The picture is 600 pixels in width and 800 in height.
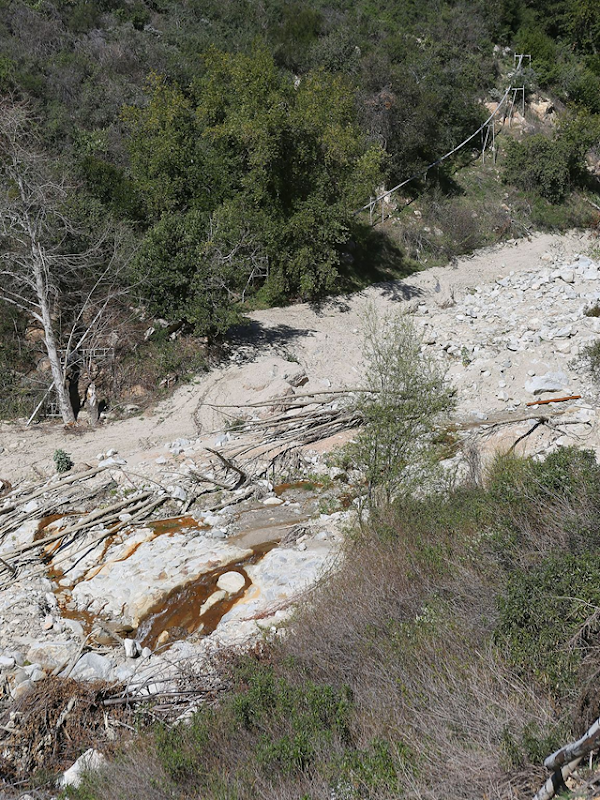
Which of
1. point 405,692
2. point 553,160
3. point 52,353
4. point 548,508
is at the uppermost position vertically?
point 553,160

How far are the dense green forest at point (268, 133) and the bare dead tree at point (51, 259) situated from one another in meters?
0.13

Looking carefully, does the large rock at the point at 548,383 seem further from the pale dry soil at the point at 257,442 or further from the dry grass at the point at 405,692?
the dry grass at the point at 405,692

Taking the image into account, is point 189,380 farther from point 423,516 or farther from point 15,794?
point 15,794

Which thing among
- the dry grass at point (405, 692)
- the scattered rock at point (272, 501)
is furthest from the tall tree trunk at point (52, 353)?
the dry grass at point (405, 692)

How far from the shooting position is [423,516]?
27.0ft

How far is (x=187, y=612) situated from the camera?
8906 millimetres

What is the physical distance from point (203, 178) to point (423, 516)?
1428 centimetres

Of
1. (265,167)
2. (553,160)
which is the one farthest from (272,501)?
(553,160)

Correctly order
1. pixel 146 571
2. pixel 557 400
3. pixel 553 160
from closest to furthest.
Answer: pixel 146 571, pixel 557 400, pixel 553 160

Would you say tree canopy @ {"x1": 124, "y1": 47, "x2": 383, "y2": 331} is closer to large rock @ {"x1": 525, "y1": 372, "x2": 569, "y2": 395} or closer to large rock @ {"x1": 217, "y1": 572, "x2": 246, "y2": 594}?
large rock @ {"x1": 525, "y1": 372, "x2": 569, "y2": 395}

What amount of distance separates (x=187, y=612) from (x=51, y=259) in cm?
927

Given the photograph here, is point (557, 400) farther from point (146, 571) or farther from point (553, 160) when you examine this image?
point (553, 160)

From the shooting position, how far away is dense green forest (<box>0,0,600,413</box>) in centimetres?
1645

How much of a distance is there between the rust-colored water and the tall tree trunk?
673cm
